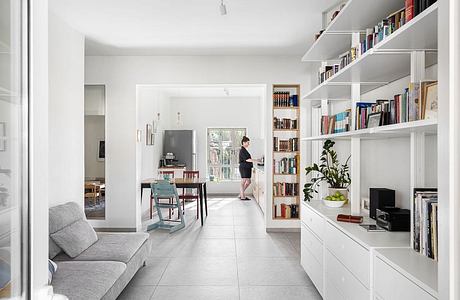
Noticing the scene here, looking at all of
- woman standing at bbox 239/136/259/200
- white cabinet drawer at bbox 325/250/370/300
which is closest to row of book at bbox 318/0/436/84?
white cabinet drawer at bbox 325/250/370/300

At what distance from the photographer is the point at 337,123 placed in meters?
3.38

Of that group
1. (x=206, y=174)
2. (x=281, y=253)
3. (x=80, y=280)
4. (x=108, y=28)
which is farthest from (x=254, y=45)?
(x=206, y=174)

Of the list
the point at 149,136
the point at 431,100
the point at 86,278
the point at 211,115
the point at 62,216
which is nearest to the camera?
the point at 431,100

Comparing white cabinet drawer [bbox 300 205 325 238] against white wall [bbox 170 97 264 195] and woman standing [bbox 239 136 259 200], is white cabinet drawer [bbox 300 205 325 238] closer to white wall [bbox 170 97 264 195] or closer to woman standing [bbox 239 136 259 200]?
woman standing [bbox 239 136 259 200]

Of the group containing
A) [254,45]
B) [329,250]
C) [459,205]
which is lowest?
[329,250]

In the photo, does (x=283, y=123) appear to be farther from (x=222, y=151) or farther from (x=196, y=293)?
(x=222, y=151)

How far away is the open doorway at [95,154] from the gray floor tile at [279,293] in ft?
11.7

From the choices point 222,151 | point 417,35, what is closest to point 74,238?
point 417,35

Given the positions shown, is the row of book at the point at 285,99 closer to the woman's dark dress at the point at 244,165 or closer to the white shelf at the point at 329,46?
the white shelf at the point at 329,46

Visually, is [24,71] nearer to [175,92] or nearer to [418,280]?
[418,280]

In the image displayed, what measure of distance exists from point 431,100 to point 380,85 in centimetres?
156

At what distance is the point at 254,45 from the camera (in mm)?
5379

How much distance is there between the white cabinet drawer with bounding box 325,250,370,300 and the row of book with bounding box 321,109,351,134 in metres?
1.11

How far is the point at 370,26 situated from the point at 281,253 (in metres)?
2.95
